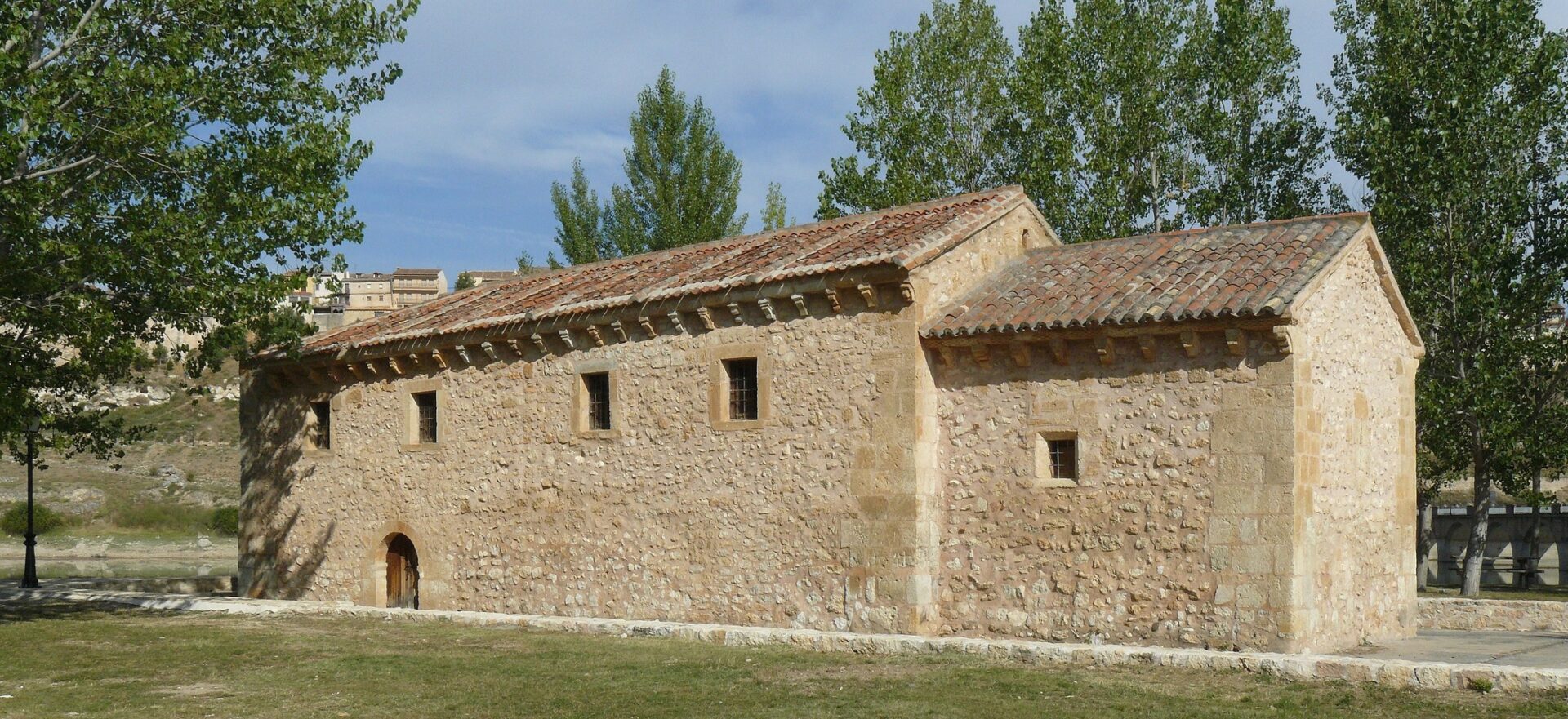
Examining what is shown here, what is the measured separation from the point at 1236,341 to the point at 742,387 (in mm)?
5194

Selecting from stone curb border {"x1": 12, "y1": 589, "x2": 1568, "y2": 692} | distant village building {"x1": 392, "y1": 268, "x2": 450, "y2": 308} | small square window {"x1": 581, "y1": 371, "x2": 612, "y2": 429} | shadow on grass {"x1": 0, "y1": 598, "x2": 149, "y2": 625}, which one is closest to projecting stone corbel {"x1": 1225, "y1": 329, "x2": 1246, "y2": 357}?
stone curb border {"x1": 12, "y1": 589, "x2": 1568, "y2": 692}

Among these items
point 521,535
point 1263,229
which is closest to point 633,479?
point 521,535

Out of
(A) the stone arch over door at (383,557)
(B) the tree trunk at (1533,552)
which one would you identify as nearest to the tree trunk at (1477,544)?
(B) the tree trunk at (1533,552)

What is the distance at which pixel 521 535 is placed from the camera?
1672cm

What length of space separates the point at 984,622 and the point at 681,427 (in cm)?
398

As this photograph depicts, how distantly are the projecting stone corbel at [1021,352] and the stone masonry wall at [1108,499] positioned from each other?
0.04ft

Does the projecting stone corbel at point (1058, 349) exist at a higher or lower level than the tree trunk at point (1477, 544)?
higher

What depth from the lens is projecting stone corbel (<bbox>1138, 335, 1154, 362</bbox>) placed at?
1218 centimetres

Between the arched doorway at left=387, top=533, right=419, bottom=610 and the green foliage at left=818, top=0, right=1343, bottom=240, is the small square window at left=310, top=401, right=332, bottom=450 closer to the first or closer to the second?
the arched doorway at left=387, top=533, right=419, bottom=610

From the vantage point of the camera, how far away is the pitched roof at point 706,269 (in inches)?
554

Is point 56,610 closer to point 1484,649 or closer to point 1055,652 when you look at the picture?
point 1055,652

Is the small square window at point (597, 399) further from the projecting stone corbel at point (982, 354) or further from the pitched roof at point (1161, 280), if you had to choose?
the projecting stone corbel at point (982, 354)

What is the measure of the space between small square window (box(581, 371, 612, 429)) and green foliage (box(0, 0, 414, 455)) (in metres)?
3.20

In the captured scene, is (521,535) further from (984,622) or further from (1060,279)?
(1060,279)
